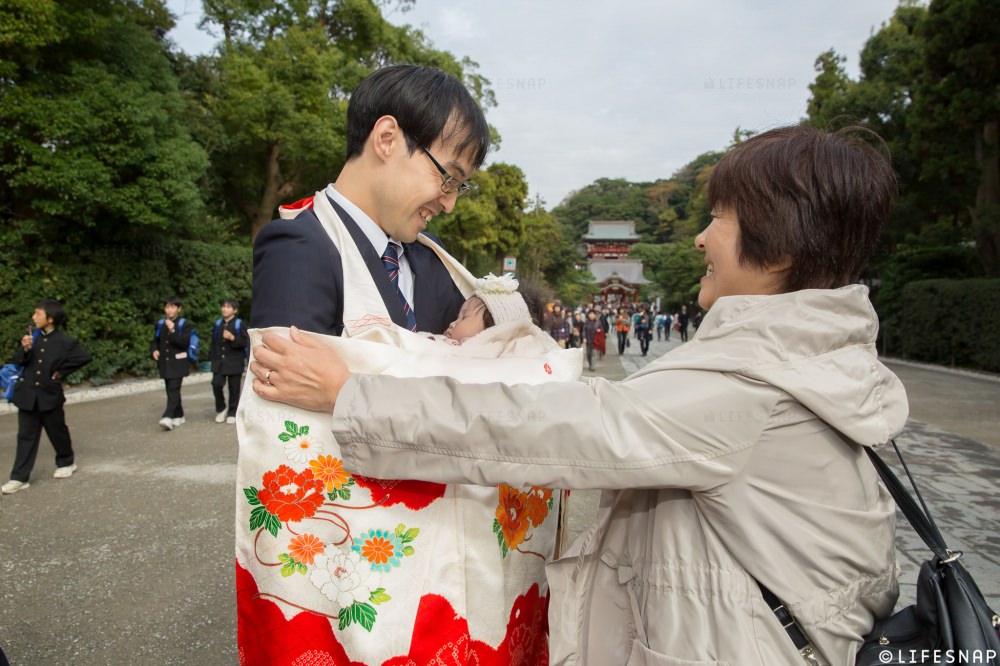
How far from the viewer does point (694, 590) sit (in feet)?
3.63

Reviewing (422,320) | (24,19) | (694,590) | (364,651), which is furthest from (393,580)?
(24,19)

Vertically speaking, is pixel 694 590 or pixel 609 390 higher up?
pixel 609 390

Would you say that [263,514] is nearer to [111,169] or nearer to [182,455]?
[182,455]

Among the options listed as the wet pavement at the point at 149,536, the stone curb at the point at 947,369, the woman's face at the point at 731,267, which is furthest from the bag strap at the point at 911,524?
the stone curb at the point at 947,369

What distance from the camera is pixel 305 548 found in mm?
1193

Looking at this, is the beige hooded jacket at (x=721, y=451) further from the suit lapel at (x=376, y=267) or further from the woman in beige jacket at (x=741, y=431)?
the suit lapel at (x=376, y=267)

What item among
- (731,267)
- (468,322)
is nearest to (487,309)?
(468,322)

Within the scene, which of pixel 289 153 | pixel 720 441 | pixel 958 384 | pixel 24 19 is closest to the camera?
pixel 720 441

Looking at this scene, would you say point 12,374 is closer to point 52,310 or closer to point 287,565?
point 52,310

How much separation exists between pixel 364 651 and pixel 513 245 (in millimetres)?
31152

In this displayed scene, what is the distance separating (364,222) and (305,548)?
0.78 metres

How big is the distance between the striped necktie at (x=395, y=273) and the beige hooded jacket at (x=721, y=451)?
0.55 metres

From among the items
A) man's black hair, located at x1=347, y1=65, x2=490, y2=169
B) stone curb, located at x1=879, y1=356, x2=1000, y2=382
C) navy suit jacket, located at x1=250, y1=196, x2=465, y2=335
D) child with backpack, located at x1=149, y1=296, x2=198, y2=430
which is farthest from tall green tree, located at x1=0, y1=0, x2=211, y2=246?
stone curb, located at x1=879, y1=356, x2=1000, y2=382

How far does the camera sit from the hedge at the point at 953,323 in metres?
14.9
